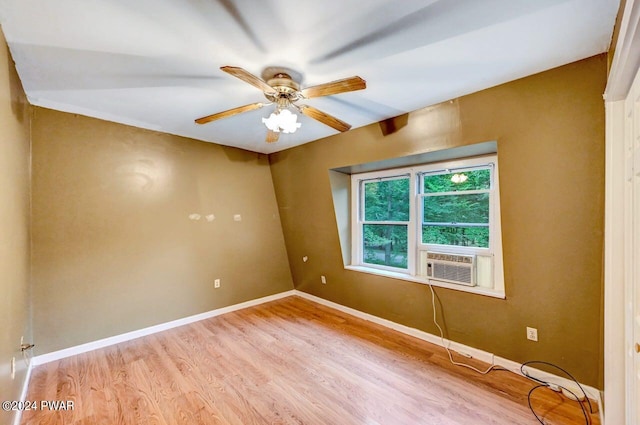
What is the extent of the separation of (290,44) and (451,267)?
8.01 ft

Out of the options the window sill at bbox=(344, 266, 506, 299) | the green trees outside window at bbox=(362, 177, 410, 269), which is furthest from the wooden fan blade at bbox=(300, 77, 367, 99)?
the window sill at bbox=(344, 266, 506, 299)

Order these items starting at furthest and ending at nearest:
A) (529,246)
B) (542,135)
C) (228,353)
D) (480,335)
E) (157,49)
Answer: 1. (228,353)
2. (480,335)
3. (529,246)
4. (542,135)
5. (157,49)

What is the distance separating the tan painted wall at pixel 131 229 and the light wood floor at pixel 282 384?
0.42 metres

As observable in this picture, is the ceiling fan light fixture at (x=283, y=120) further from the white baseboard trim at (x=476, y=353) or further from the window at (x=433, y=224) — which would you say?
the white baseboard trim at (x=476, y=353)

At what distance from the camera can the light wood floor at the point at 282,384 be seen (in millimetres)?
1888

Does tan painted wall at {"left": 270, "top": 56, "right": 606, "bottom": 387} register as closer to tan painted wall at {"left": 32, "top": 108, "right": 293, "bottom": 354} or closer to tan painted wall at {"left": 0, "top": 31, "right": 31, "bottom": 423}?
tan painted wall at {"left": 32, "top": 108, "right": 293, "bottom": 354}

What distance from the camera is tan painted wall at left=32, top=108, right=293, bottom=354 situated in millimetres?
2650

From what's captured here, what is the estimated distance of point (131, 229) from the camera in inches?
123

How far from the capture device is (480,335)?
255 centimetres

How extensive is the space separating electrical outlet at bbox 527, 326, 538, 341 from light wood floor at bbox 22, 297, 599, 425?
13.5 inches

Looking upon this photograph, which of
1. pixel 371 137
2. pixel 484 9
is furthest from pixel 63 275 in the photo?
pixel 484 9

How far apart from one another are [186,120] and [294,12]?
2.03 meters

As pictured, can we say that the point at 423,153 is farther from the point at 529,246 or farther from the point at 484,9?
the point at 484,9

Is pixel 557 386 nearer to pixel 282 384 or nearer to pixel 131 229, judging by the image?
pixel 282 384
